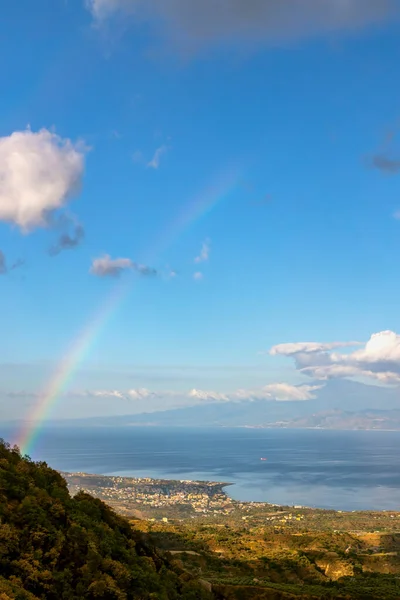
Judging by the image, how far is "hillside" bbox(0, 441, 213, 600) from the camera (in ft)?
59.3

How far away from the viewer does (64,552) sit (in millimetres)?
19734

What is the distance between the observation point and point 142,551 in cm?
2456

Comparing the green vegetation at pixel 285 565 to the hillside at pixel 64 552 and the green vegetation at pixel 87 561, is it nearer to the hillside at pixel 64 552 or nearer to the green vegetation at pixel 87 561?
the green vegetation at pixel 87 561

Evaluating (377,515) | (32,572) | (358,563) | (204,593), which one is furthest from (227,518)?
(32,572)

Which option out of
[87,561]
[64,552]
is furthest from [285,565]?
[64,552]

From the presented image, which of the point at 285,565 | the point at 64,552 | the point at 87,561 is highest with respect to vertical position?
the point at 64,552

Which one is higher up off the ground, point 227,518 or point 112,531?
point 112,531

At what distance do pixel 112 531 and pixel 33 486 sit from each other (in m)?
4.38

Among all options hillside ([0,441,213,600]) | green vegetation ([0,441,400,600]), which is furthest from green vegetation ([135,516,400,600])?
hillside ([0,441,213,600])

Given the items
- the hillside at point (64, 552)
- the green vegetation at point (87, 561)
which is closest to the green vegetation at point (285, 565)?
the green vegetation at point (87, 561)

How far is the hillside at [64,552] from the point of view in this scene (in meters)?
18.1

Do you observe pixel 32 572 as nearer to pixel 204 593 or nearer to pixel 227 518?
pixel 204 593

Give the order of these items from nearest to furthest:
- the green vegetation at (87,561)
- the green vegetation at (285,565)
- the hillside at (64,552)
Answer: the hillside at (64,552), the green vegetation at (87,561), the green vegetation at (285,565)

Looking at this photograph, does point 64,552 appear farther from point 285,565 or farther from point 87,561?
point 285,565
